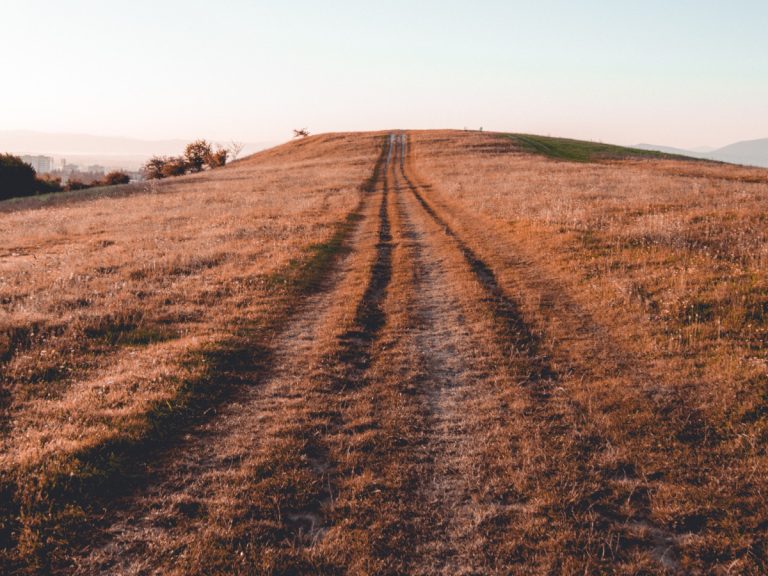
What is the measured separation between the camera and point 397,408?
24.3 feet

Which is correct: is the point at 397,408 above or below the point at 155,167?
below

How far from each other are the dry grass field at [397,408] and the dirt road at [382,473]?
3 cm

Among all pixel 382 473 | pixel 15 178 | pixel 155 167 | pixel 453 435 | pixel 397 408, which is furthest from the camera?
pixel 155 167

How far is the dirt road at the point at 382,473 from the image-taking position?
15.6ft

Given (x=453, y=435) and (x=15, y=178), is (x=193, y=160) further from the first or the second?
(x=453, y=435)

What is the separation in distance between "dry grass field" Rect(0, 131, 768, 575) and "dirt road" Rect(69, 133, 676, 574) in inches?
1.2

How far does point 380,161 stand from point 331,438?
63.6 m

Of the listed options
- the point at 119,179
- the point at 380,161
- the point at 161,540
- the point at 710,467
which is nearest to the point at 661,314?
the point at 710,467

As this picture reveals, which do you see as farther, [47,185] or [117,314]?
[47,185]

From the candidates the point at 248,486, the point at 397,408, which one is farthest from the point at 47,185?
the point at 248,486

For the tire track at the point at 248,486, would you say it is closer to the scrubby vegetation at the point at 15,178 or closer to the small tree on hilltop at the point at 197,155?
the scrubby vegetation at the point at 15,178

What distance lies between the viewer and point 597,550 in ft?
15.7

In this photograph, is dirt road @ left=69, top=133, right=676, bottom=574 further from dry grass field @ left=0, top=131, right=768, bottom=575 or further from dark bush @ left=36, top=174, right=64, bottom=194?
dark bush @ left=36, top=174, right=64, bottom=194

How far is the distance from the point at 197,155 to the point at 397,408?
99543mm
